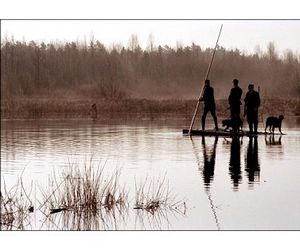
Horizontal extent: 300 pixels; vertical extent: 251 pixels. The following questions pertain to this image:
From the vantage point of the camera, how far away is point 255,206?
1211cm

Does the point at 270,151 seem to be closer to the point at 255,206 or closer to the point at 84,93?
the point at 84,93

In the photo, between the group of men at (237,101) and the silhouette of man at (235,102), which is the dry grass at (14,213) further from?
the silhouette of man at (235,102)

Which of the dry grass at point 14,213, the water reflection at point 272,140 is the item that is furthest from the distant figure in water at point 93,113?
the dry grass at point 14,213

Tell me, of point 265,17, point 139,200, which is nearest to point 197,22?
point 265,17

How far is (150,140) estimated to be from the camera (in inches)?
930

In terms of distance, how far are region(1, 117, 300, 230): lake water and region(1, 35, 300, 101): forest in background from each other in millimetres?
1521

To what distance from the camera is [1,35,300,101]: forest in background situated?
17.4 m

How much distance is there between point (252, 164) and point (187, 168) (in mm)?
1537

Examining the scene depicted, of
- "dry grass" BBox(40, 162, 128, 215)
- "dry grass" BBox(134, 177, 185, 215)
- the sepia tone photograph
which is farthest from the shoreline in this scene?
"dry grass" BBox(134, 177, 185, 215)

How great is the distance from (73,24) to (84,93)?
26.5 ft

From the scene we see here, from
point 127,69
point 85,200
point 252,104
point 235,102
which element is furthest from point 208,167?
point 235,102

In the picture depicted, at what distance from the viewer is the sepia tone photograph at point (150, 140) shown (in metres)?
12.0

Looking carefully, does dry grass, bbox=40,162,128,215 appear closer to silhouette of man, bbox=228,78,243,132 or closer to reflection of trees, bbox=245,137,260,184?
reflection of trees, bbox=245,137,260,184

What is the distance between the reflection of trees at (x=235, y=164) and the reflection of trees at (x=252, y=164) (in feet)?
0.64
